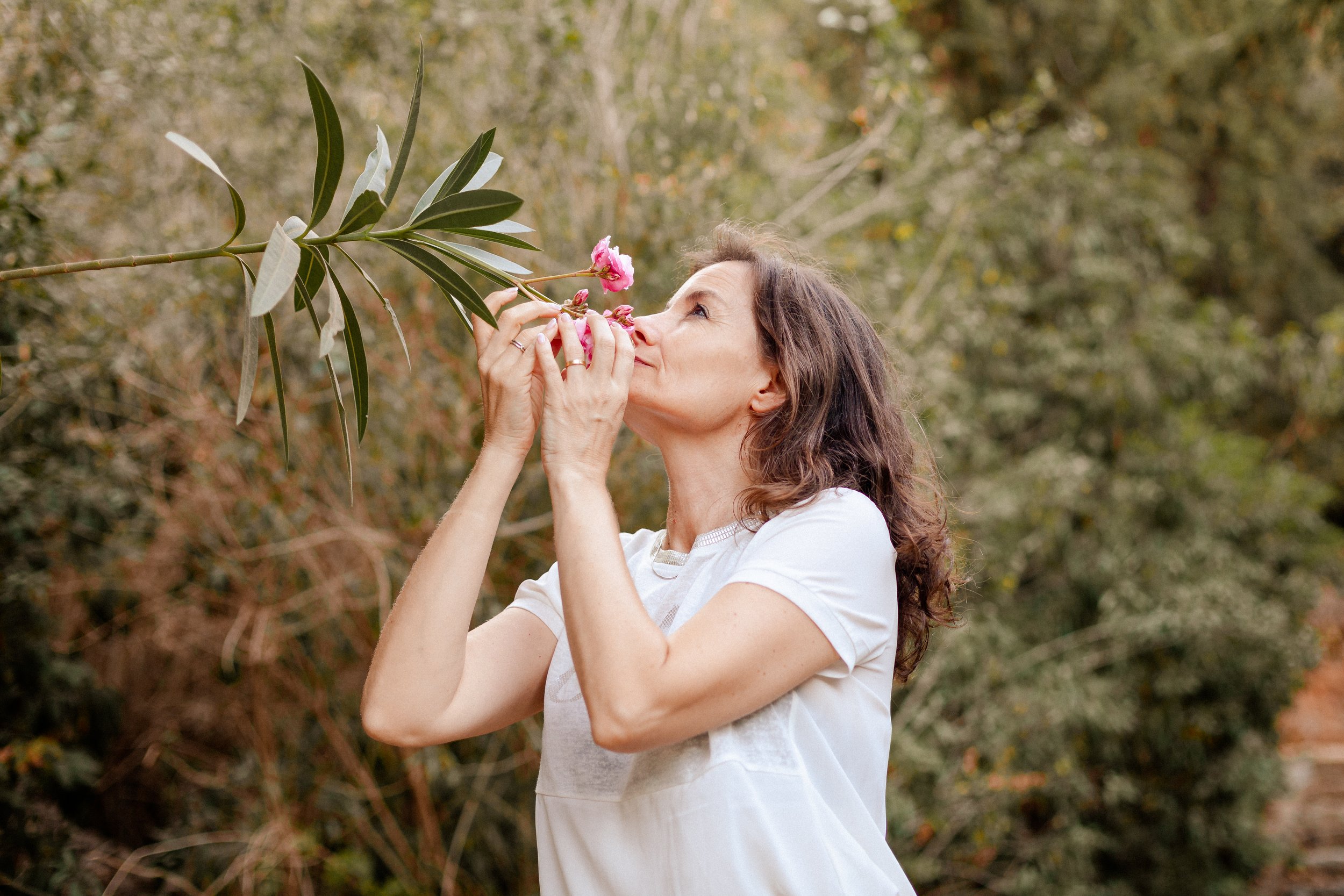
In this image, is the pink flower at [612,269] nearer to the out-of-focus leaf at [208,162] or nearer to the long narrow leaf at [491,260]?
the long narrow leaf at [491,260]

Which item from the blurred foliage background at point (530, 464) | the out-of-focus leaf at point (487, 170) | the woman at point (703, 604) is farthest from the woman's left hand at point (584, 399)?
the blurred foliage background at point (530, 464)

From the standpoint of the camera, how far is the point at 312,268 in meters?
1.31

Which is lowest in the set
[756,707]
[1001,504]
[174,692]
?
[1001,504]

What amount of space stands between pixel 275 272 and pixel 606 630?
547 mm

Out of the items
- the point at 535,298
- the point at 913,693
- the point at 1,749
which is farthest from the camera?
→ the point at 913,693

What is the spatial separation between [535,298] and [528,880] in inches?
115

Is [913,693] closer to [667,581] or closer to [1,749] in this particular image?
[667,581]

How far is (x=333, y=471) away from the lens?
3521mm

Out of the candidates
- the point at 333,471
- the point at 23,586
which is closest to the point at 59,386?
the point at 23,586

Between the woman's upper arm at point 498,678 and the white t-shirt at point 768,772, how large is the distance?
83mm

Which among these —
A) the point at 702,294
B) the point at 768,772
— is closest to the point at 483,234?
the point at 702,294

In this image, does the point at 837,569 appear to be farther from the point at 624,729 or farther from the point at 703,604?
the point at 624,729

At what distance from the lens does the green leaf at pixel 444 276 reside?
1272 mm

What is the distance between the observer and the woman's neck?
5.20ft
